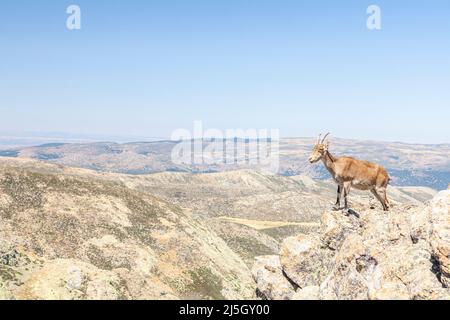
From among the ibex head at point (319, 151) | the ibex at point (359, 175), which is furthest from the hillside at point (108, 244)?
the ibex at point (359, 175)

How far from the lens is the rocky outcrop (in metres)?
17.4

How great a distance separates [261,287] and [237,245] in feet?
256

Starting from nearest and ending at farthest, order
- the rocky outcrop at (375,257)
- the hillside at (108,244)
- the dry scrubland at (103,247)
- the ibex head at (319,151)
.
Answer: the rocky outcrop at (375,257) → the ibex head at (319,151) → the dry scrubland at (103,247) → the hillside at (108,244)

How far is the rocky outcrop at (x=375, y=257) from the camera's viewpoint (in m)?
17.4

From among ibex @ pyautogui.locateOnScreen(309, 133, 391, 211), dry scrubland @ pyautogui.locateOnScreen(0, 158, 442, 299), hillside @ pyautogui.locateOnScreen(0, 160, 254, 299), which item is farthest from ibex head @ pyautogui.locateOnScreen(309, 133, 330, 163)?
hillside @ pyautogui.locateOnScreen(0, 160, 254, 299)

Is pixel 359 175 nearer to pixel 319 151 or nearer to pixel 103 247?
pixel 319 151

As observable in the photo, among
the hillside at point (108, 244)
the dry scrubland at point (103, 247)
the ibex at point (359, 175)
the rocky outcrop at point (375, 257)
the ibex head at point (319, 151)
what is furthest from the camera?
the hillside at point (108, 244)

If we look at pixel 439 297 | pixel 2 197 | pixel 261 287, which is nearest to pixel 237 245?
pixel 2 197

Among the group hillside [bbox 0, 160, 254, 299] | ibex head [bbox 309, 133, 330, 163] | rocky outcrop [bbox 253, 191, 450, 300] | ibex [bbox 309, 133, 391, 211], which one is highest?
ibex head [bbox 309, 133, 330, 163]

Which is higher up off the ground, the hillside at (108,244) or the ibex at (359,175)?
the ibex at (359,175)

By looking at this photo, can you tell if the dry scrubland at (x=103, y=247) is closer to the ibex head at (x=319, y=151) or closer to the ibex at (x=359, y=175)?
the ibex head at (x=319, y=151)

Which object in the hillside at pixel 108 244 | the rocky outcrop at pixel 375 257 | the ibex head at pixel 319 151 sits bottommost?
the hillside at pixel 108 244

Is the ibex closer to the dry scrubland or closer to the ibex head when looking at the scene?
the ibex head

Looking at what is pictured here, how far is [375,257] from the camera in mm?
22172
